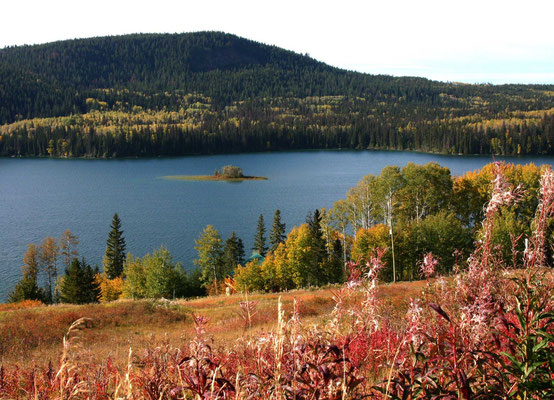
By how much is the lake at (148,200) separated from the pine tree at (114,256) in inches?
67.2

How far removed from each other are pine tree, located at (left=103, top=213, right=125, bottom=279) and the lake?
1.71 metres

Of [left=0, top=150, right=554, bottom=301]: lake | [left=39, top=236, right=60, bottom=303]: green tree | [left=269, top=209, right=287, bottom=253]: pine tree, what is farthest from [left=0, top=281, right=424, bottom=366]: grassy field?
[left=269, top=209, right=287, bottom=253]: pine tree

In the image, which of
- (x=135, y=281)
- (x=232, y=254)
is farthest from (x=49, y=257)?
(x=232, y=254)

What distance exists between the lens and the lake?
2325 inches

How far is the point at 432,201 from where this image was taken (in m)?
53.0

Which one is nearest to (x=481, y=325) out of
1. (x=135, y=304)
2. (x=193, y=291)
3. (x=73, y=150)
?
(x=135, y=304)

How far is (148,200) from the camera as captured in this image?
8325 cm

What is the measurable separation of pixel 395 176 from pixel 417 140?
5011 inches

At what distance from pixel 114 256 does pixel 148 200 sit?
30.4 meters

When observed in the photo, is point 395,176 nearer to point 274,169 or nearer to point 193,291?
point 193,291

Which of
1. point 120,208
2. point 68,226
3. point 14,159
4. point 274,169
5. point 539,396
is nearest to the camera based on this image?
point 539,396

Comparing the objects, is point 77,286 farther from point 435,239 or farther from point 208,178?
point 208,178

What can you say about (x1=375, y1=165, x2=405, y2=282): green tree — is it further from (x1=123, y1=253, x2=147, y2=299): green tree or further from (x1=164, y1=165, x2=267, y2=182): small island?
(x1=164, y1=165, x2=267, y2=182): small island

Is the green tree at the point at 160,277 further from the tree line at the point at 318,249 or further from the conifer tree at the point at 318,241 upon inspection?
the conifer tree at the point at 318,241
